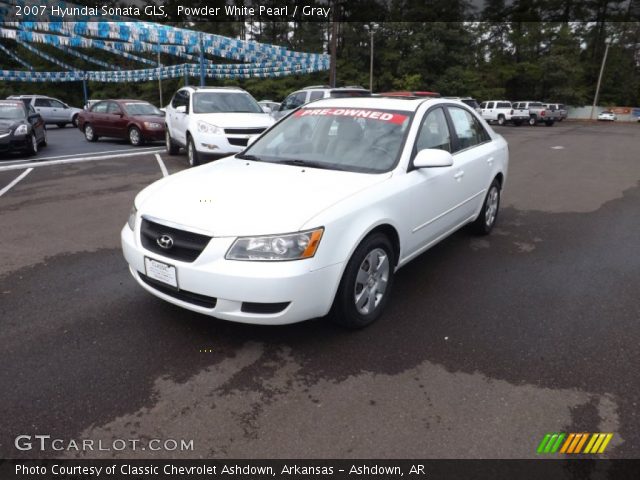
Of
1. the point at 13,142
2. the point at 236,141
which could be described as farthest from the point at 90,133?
the point at 236,141

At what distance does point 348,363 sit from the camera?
3.08 metres

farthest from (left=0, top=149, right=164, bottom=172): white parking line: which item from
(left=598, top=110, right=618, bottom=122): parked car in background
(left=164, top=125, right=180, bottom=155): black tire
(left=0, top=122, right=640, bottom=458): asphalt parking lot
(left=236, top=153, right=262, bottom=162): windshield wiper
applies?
(left=598, top=110, right=618, bottom=122): parked car in background

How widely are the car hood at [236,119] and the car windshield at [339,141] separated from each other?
18.7 feet

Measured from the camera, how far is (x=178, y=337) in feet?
11.0

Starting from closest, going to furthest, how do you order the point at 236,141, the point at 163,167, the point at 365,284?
the point at 365,284
the point at 236,141
the point at 163,167

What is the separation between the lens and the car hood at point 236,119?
392 inches

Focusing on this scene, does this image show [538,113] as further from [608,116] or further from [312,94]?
[312,94]

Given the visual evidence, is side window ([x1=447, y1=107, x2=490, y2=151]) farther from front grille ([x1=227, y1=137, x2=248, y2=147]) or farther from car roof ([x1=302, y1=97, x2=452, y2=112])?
front grille ([x1=227, y1=137, x2=248, y2=147])

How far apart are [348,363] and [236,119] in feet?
26.7

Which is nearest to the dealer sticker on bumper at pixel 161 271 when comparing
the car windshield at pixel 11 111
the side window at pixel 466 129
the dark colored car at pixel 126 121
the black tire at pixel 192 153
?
the side window at pixel 466 129

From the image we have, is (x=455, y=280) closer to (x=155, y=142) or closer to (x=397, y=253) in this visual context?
(x=397, y=253)

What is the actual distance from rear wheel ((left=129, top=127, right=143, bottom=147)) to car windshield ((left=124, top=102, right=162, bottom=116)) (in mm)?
559

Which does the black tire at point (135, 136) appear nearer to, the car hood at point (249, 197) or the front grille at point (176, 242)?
the car hood at point (249, 197)

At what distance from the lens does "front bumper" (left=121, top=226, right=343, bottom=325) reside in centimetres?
284
